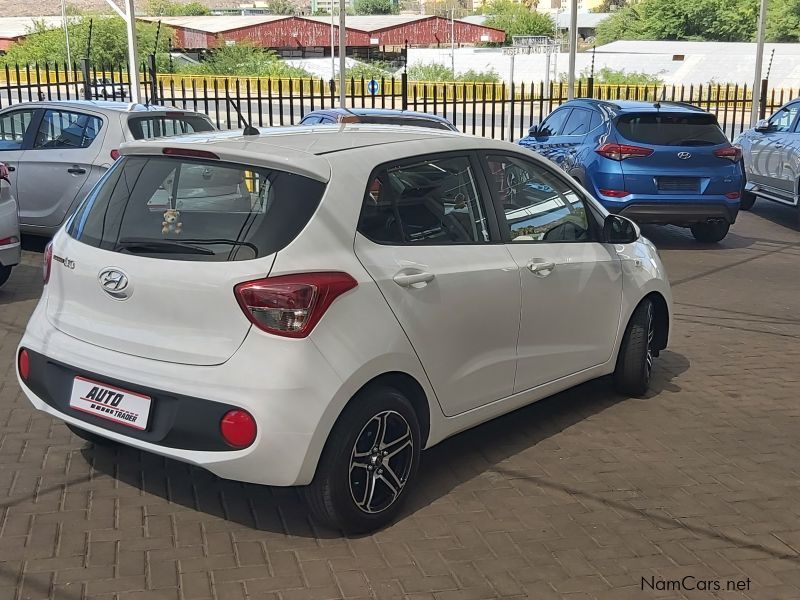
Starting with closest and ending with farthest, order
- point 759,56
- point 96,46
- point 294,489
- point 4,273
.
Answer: point 294,489, point 4,273, point 759,56, point 96,46

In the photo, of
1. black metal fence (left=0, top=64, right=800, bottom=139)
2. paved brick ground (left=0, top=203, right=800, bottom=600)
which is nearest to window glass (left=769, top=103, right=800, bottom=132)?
black metal fence (left=0, top=64, right=800, bottom=139)

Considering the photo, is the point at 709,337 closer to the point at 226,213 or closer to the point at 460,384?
the point at 460,384

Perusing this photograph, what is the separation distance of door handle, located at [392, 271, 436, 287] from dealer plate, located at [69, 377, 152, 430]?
1.11m

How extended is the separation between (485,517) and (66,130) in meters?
7.38

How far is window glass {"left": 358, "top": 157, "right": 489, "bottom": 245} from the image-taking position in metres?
4.06

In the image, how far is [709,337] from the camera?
748 centimetres

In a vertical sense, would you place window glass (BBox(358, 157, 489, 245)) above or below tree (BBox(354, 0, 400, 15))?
below

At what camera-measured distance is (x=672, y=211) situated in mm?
10945

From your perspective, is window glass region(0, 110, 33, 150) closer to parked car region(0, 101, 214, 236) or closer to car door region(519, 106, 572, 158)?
parked car region(0, 101, 214, 236)

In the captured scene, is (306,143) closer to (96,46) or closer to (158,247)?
(158,247)

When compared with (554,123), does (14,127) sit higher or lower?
higher

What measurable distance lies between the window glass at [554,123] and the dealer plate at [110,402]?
32.5 ft

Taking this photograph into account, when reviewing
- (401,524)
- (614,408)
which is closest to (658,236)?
(614,408)

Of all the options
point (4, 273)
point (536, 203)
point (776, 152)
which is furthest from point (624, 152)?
point (4, 273)
